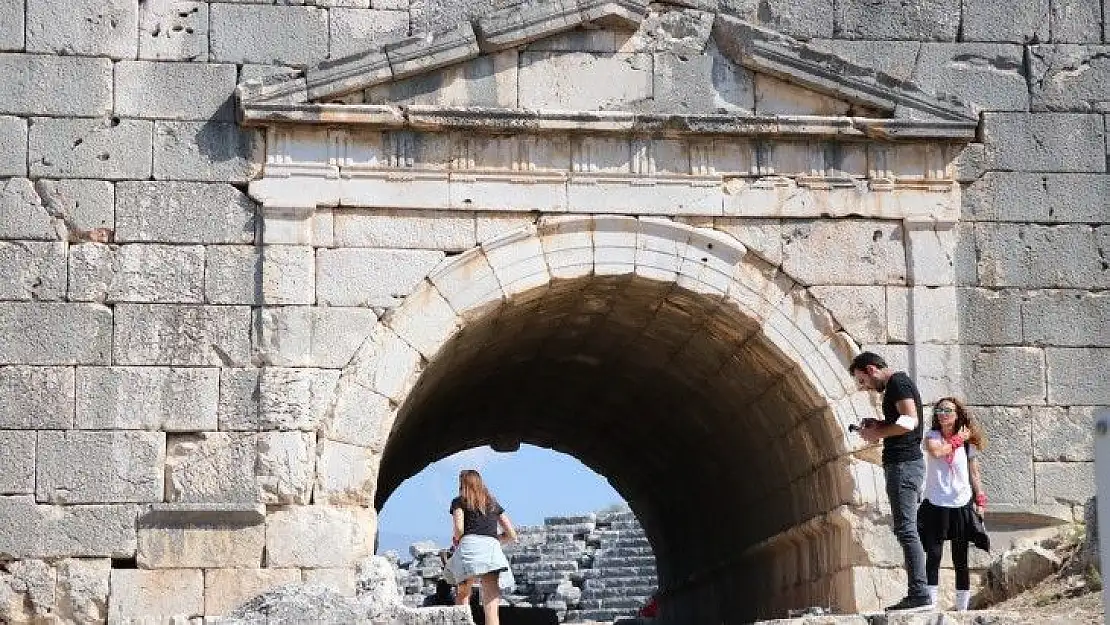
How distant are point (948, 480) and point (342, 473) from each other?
12.3 feet

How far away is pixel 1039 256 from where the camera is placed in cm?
1350

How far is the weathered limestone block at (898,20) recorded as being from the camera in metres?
13.6

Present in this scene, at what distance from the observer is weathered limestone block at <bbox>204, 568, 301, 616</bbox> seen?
487 inches

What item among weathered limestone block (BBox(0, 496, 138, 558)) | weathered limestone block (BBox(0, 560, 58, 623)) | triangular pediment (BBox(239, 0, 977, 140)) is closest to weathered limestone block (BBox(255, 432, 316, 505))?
weathered limestone block (BBox(0, 496, 138, 558))

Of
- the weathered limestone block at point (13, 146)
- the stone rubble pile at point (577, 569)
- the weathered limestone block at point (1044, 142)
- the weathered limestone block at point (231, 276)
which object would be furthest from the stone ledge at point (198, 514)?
the stone rubble pile at point (577, 569)

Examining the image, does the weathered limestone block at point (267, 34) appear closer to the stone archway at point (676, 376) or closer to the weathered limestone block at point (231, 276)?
the weathered limestone block at point (231, 276)

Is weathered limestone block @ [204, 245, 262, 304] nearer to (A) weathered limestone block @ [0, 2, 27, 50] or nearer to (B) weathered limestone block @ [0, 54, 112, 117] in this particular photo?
(B) weathered limestone block @ [0, 54, 112, 117]

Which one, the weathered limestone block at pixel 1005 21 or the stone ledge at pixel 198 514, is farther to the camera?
the weathered limestone block at pixel 1005 21

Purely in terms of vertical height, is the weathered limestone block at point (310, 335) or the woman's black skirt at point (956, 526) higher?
the weathered limestone block at point (310, 335)

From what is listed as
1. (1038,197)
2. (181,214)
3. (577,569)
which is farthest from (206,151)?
(577,569)

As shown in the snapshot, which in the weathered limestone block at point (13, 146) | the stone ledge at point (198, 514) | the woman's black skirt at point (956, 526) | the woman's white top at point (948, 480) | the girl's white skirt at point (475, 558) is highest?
the weathered limestone block at point (13, 146)

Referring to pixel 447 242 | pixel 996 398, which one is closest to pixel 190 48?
pixel 447 242

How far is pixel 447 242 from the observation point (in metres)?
13.0

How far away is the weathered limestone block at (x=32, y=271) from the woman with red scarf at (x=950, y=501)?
5514 mm
